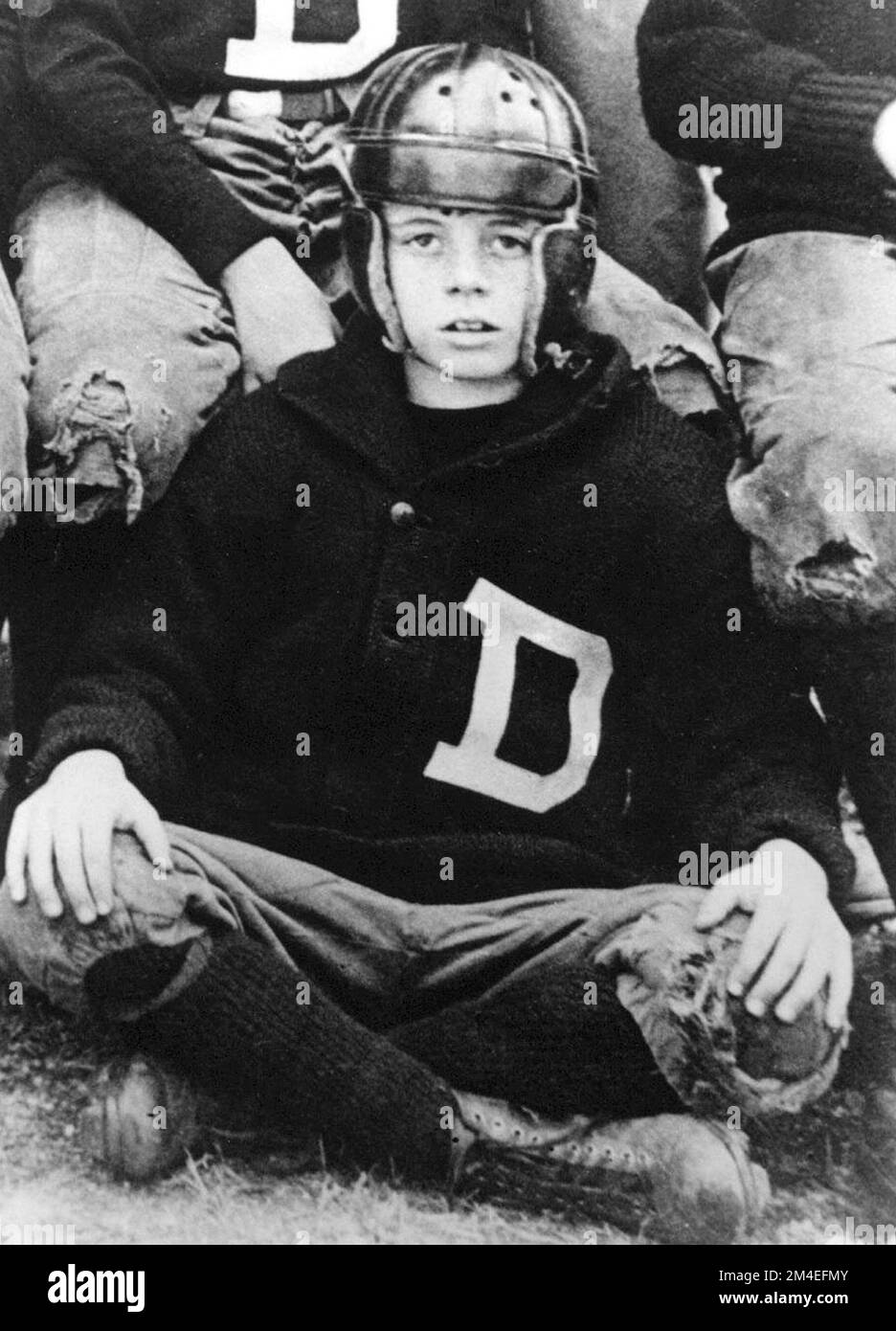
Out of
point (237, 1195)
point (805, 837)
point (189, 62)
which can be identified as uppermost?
point (189, 62)

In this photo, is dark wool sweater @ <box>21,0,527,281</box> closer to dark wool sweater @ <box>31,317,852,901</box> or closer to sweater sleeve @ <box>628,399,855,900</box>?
dark wool sweater @ <box>31,317,852,901</box>

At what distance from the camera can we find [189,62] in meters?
2.71

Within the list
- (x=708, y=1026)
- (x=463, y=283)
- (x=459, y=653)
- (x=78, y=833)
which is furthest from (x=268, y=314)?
(x=708, y=1026)

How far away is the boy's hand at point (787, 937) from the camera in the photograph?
8.10 ft

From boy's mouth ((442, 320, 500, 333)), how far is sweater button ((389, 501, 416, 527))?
0.94 ft

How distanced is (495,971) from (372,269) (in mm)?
1108

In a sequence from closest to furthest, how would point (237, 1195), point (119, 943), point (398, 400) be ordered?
point (119, 943) < point (237, 1195) < point (398, 400)

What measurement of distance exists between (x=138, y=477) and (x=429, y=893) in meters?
0.77

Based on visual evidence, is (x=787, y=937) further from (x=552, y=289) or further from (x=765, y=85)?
(x=765, y=85)

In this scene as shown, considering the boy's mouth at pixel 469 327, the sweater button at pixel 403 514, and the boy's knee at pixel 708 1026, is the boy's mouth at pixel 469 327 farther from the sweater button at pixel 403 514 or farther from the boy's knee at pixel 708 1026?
the boy's knee at pixel 708 1026

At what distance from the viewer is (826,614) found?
8.35 feet

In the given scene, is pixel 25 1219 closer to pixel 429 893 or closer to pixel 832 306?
pixel 429 893

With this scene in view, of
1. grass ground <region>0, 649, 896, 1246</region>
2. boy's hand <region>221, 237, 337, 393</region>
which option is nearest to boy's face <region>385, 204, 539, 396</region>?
boy's hand <region>221, 237, 337, 393</region>
